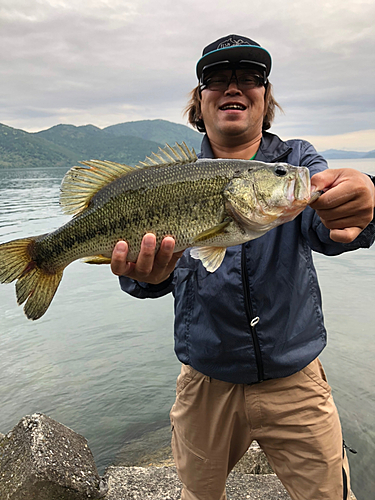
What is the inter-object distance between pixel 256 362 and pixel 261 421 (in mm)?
507

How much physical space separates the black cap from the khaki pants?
2.72 meters

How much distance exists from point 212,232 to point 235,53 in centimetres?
182

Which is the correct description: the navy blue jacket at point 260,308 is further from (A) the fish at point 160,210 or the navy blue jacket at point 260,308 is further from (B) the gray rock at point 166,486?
(B) the gray rock at point 166,486

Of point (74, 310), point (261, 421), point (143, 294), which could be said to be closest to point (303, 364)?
point (261, 421)

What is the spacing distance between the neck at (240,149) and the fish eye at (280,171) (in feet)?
3.09

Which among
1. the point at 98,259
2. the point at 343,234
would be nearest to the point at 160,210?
the point at 98,259

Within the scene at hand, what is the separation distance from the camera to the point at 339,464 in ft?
9.29

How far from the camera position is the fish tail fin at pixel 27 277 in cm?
277

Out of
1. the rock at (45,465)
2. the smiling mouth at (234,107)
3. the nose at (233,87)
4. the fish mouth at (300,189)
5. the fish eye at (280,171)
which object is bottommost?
the rock at (45,465)

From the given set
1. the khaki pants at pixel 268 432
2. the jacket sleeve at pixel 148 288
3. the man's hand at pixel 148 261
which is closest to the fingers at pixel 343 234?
the man's hand at pixel 148 261

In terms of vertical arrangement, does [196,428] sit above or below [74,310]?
above

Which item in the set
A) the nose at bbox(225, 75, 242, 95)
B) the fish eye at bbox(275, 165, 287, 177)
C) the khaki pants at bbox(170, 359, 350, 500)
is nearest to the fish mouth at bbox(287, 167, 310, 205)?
the fish eye at bbox(275, 165, 287, 177)

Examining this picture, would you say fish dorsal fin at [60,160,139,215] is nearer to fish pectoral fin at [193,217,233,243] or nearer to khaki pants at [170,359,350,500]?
fish pectoral fin at [193,217,233,243]

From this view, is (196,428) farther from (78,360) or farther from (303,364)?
(78,360)
